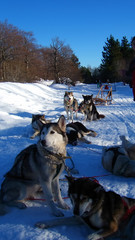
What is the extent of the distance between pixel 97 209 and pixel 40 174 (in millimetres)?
777

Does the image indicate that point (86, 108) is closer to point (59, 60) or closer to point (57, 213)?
point (57, 213)

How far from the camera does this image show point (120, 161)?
2930mm

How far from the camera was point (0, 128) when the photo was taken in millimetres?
6086

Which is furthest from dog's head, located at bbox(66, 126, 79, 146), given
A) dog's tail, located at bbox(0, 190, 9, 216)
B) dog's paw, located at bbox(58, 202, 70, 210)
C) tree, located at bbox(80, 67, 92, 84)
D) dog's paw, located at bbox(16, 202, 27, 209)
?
tree, located at bbox(80, 67, 92, 84)

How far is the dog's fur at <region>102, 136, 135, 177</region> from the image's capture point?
2.87 m

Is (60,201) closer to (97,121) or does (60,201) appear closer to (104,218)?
(104,218)

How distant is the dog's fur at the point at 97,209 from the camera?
5.45 feet

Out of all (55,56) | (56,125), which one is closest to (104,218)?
(56,125)

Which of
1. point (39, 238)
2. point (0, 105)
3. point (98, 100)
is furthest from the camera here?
point (98, 100)

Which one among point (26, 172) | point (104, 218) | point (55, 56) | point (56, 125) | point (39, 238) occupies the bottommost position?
point (39, 238)

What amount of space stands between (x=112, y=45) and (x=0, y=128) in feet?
115

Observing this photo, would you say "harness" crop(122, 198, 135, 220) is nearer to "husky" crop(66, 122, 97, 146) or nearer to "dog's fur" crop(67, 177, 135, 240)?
"dog's fur" crop(67, 177, 135, 240)

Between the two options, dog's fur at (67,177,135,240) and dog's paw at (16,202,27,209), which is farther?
dog's paw at (16,202,27,209)

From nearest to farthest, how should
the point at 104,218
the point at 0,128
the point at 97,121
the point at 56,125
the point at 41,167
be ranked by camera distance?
the point at 104,218, the point at 41,167, the point at 56,125, the point at 0,128, the point at 97,121
